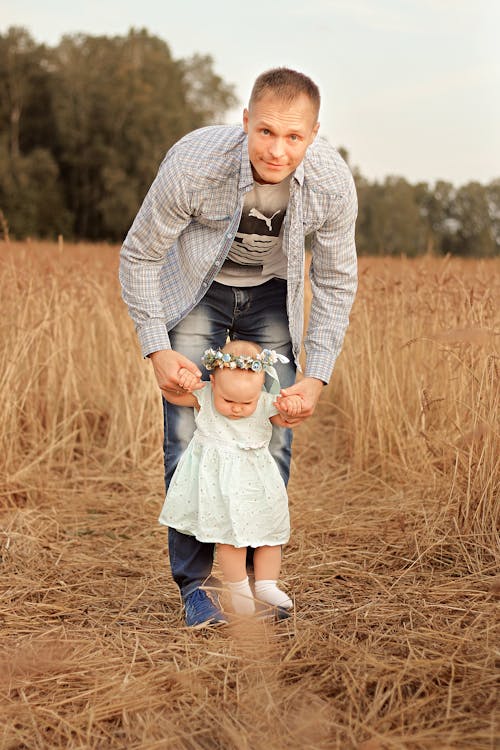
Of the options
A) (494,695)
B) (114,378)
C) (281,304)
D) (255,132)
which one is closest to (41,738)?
(494,695)

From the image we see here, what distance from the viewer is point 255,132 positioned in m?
2.00

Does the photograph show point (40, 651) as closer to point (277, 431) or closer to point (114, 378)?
point (277, 431)

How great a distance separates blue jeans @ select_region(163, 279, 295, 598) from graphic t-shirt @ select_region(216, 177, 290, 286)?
0.12ft

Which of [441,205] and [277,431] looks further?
[441,205]

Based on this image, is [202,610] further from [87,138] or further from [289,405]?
[87,138]

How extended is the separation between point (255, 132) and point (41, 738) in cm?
135

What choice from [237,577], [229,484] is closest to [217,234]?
[229,484]

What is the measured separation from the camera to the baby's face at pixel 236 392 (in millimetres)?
2162

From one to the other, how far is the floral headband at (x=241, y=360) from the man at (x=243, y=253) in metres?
0.05

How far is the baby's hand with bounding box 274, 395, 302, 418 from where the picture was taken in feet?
7.09

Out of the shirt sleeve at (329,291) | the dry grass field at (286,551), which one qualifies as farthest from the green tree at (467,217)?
the shirt sleeve at (329,291)

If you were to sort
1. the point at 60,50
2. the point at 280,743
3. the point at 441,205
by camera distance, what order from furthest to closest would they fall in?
the point at 60,50
the point at 441,205
the point at 280,743

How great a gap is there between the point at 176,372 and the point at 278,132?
617mm

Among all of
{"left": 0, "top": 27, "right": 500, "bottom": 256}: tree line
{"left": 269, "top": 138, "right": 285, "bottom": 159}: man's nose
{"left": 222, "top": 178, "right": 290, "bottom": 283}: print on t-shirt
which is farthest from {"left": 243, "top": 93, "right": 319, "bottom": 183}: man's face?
{"left": 0, "top": 27, "right": 500, "bottom": 256}: tree line
